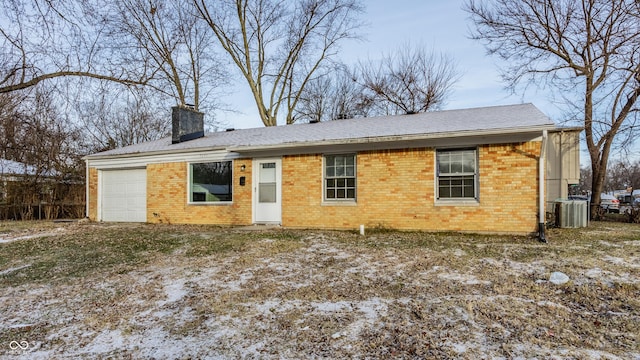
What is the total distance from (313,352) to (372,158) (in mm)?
7038

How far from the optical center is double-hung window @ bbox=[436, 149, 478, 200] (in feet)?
29.1

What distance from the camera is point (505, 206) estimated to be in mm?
8547

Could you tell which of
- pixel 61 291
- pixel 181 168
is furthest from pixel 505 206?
pixel 181 168

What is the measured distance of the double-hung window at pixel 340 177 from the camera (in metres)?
9.98

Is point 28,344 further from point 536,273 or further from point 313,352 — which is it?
point 536,273

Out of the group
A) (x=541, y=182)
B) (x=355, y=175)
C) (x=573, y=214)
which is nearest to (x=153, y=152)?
(x=355, y=175)

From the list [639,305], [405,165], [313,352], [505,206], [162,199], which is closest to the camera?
[313,352]

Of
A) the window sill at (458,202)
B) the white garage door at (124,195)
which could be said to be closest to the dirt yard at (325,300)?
the window sill at (458,202)

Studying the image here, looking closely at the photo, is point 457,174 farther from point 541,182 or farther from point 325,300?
point 325,300

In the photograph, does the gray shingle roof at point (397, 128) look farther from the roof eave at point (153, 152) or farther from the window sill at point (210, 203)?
the window sill at point (210, 203)

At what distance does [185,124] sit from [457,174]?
9.61 m

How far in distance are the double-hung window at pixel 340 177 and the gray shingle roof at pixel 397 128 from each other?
0.62 meters

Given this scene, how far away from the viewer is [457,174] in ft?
29.5

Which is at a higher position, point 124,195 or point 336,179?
point 336,179
